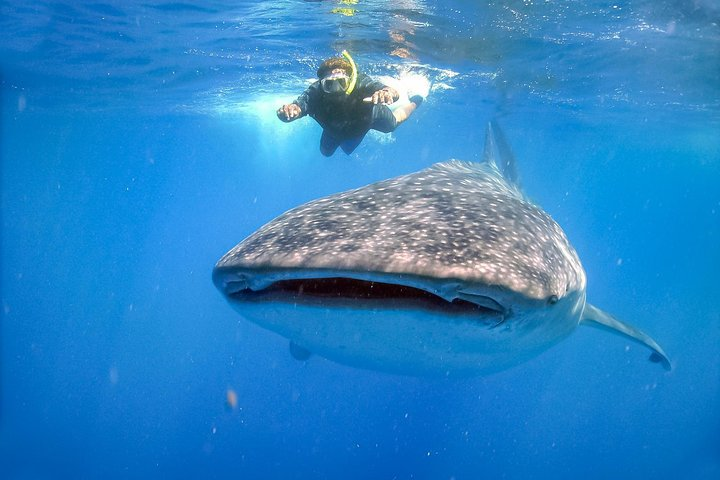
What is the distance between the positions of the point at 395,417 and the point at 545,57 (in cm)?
1361

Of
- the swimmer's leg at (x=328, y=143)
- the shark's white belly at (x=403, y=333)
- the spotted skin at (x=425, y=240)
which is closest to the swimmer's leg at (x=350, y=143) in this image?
the swimmer's leg at (x=328, y=143)

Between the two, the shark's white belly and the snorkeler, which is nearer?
the shark's white belly

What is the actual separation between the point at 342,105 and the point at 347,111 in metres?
0.16

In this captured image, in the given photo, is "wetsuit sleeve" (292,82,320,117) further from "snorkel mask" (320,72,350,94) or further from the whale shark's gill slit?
the whale shark's gill slit

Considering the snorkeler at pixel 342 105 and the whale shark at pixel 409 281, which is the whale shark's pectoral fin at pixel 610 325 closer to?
the whale shark at pixel 409 281

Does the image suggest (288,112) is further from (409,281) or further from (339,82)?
(409,281)

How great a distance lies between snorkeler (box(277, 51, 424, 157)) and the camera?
773 centimetres

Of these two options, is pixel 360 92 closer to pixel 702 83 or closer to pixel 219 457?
pixel 702 83

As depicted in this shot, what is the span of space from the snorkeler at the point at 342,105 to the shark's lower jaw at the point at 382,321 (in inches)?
186

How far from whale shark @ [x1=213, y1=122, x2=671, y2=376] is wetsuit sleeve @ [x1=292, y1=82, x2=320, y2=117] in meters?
5.03

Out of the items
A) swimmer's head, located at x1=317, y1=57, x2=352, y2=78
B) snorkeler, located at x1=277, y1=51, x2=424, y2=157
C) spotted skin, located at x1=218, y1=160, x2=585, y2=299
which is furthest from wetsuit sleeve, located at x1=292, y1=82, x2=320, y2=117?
spotted skin, located at x1=218, y1=160, x2=585, y2=299

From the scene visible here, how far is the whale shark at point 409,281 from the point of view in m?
2.24

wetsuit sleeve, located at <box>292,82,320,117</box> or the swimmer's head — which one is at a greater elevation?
the swimmer's head

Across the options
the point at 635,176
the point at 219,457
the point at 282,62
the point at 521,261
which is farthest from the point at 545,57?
the point at 635,176
